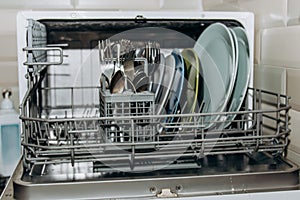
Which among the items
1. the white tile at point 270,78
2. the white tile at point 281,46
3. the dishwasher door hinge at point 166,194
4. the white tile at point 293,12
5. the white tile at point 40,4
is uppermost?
the white tile at point 40,4

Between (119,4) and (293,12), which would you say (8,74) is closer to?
(119,4)

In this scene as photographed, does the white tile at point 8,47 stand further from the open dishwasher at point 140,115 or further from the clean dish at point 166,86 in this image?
the clean dish at point 166,86

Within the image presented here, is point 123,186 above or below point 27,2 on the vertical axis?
below

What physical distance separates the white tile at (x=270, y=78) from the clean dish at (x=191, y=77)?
0.56ft

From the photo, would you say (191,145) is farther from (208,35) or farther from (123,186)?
(208,35)

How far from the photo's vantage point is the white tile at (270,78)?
3.18 feet

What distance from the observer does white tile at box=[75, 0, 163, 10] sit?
1377mm

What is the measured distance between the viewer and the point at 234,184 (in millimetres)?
729

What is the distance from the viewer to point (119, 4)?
1.39 metres

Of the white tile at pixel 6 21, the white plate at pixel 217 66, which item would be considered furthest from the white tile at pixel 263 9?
the white tile at pixel 6 21

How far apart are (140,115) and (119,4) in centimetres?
65

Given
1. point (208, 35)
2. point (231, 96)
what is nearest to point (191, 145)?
point (231, 96)

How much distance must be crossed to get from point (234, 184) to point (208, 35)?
438 mm

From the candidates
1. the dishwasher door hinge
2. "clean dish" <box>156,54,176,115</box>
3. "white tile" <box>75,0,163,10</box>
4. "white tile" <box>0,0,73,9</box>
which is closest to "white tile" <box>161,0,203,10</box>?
"white tile" <box>75,0,163,10</box>
